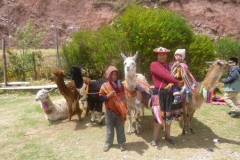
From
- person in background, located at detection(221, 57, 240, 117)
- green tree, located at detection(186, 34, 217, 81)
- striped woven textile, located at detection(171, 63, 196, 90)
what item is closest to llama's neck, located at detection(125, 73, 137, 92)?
striped woven textile, located at detection(171, 63, 196, 90)

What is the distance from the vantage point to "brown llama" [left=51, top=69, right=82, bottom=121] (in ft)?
17.2

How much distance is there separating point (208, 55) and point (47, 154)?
28.9ft

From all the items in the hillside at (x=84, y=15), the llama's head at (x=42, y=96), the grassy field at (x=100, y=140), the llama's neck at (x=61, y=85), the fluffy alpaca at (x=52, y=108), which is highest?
the hillside at (x=84, y=15)

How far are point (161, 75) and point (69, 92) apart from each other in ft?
7.96

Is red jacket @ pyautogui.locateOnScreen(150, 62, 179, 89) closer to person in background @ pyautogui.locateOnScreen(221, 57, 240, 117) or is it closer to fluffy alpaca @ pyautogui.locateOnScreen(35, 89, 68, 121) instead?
person in background @ pyautogui.locateOnScreen(221, 57, 240, 117)

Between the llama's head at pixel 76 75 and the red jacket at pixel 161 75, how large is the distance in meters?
1.79

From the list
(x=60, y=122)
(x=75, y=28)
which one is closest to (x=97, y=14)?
(x=75, y=28)

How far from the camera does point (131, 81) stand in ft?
15.1

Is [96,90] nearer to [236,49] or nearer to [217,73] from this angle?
[217,73]

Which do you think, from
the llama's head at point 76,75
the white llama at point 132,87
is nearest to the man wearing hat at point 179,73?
the white llama at point 132,87

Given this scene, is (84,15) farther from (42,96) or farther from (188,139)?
(188,139)

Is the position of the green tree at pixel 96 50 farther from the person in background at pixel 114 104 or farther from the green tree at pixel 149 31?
the person in background at pixel 114 104

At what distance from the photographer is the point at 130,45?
982 centimetres

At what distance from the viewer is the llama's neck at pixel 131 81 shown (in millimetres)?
4523
